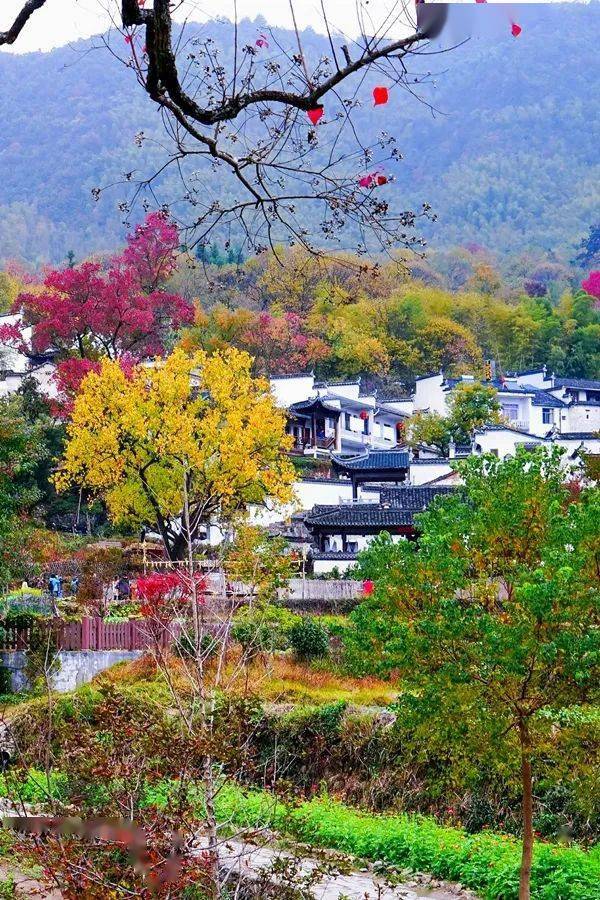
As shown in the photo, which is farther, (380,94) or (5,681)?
(5,681)

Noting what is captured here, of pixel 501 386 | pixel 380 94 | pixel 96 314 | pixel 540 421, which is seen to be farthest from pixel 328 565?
pixel 380 94

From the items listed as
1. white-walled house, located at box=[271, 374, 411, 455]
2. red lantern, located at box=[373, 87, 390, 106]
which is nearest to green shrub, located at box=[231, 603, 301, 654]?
red lantern, located at box=[373, 87, 390, 106]

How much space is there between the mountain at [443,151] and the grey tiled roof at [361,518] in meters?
51.9

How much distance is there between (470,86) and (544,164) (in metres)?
27.8

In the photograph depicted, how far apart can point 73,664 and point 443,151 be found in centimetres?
10075

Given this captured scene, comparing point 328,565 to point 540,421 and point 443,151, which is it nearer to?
point 540,421

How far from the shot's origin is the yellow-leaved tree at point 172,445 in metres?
27.1

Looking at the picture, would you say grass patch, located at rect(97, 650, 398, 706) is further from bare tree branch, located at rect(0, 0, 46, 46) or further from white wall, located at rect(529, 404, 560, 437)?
white wall, located at rect(529, 404, 560, 437)

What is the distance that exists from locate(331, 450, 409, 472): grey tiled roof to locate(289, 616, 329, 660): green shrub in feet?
57.2

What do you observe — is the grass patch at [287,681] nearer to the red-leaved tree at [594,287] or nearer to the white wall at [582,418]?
the white wall at [582,418]

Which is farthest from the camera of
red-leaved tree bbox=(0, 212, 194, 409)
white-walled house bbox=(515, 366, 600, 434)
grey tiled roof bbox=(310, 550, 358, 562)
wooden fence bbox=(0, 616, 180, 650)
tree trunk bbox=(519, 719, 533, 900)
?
white-walled house bbox=(515, 366, 600, 434)

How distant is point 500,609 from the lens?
10172mm

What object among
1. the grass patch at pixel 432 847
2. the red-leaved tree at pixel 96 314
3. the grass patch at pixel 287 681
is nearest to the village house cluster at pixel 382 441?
the red-leaved tree at pixel 96 314

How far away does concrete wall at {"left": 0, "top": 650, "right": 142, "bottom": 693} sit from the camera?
22234 mm
